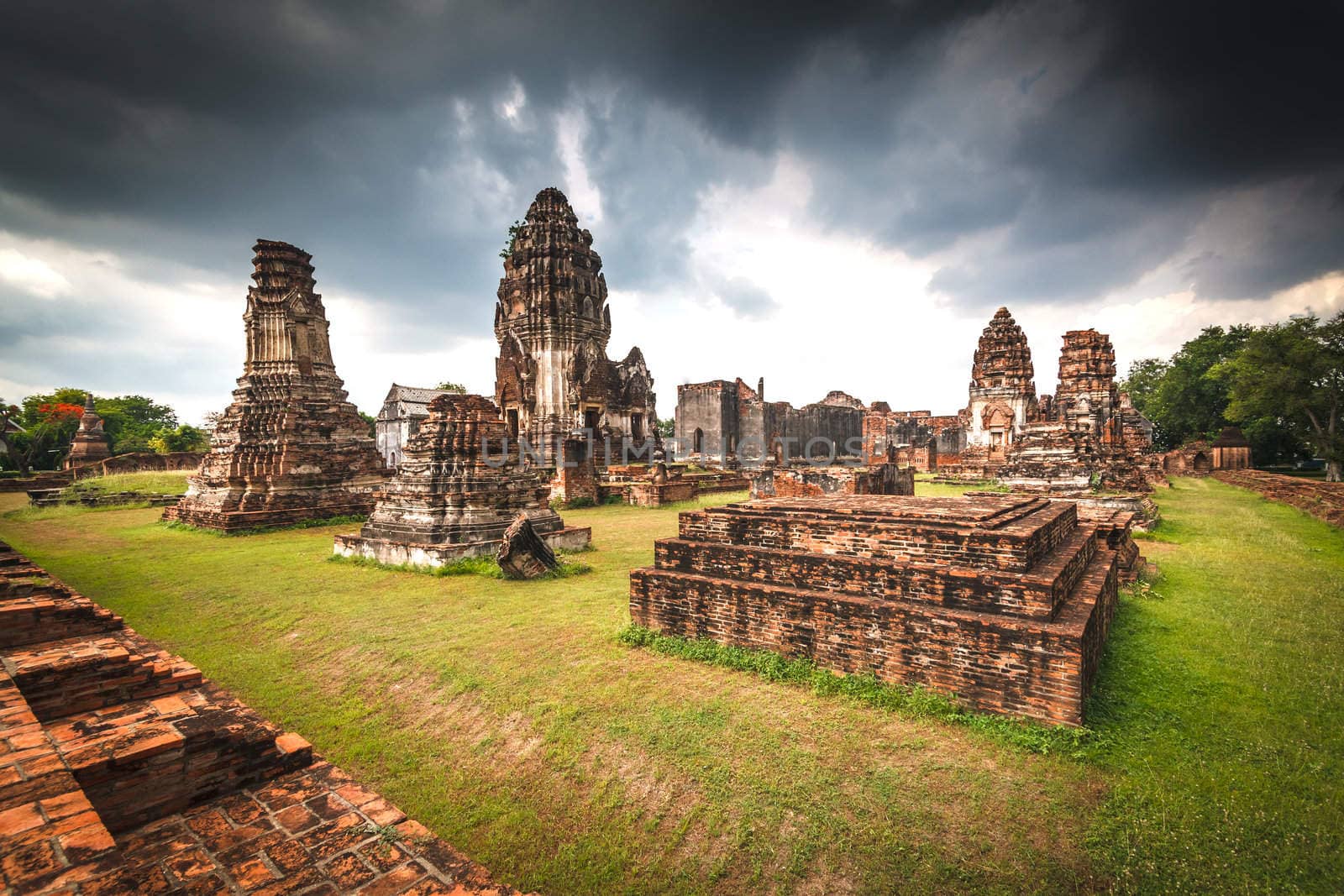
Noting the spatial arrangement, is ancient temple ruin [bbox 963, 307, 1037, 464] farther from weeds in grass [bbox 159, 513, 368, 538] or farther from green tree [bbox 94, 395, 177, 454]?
green tree [bbox 94, 395, 177, 454]

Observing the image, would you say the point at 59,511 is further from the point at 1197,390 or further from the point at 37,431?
the point at 1197,390

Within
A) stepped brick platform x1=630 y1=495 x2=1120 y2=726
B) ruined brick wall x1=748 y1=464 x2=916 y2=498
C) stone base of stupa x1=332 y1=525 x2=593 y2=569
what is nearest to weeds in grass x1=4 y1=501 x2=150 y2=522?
stone base of stupa x1=332 y1=525 x2=593 y2=569

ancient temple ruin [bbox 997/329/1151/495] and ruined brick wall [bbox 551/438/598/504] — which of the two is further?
ruined brick wall [bbox 551/438/598/504]

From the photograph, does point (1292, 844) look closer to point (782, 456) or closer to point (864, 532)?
point (864, 532)

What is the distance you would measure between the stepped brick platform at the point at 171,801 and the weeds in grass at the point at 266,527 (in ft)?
37.1

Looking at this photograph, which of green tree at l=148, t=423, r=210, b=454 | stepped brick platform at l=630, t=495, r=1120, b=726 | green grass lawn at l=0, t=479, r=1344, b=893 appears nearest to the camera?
green grass lawn at l=0, t=479, r=1344, b=893

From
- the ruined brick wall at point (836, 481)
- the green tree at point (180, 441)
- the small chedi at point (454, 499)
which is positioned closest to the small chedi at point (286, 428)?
the small chedi at point (454, 499)

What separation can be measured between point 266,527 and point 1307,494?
25502mm

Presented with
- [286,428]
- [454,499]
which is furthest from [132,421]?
[454,499]

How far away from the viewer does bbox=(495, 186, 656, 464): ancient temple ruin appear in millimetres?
22297

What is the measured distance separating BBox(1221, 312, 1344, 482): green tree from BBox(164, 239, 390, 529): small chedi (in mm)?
31808

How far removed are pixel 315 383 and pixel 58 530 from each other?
6.61 meters

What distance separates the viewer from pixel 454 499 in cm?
951

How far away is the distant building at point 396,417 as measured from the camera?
3809 cm
